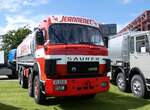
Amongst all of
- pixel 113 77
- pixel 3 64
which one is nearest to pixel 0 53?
pixel 3 64

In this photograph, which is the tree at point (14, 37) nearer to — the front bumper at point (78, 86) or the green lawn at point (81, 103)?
the green lawn at point (81, 103)

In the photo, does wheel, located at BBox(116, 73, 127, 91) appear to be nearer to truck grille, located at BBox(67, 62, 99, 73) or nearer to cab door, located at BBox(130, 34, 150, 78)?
cab door, located at BBox(130, 34, 150, 78)

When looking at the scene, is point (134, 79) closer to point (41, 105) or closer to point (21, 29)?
point (41, 105)

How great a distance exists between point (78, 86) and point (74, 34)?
5.84 ft

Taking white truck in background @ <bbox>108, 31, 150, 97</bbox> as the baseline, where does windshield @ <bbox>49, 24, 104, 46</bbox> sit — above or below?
above

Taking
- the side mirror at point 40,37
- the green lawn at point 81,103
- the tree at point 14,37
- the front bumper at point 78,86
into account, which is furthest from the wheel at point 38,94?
the tree at point 14,37

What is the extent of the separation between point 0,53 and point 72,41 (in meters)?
16.8

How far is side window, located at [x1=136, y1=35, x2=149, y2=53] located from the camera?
13.4 m

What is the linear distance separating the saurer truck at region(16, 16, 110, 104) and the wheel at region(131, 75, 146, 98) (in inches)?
A: 92.1

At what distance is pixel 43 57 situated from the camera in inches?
450

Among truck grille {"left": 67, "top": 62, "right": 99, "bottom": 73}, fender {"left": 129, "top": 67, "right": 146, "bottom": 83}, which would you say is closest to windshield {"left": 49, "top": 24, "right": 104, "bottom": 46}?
truck grille {"left": 67, "top": 62, "right": 99, "bottom": 73}

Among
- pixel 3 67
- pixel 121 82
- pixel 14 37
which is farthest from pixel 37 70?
pixel 14 37

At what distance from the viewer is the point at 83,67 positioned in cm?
1130

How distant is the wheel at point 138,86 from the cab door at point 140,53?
0.42 m
